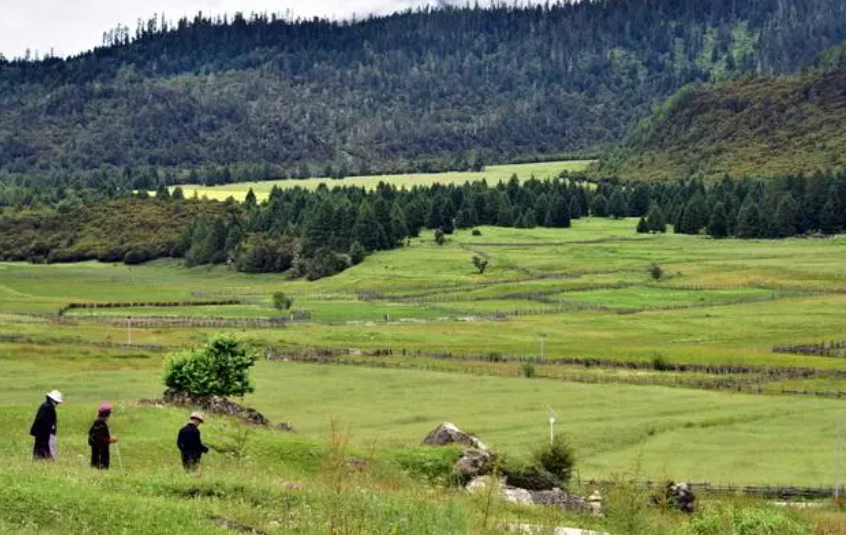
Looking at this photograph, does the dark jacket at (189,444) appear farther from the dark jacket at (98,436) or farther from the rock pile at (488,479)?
the rock pile at (488,479)

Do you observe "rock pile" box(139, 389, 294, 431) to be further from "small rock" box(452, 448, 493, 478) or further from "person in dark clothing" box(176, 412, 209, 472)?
"person in dark clothing" box(176, 412, 209, 472)

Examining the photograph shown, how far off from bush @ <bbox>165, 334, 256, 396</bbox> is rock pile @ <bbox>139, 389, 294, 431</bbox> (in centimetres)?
271

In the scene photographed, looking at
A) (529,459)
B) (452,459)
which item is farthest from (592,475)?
(452,459)

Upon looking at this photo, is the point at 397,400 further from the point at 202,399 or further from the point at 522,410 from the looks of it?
the point at 202,399

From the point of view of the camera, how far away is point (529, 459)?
4484 cm

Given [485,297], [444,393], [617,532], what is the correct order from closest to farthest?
[617,532] < [444,393] < [485,297]

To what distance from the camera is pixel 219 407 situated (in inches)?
2052

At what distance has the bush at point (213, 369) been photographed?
58969mm

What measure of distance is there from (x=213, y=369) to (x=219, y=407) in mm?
8458

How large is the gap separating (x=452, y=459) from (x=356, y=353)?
62.0 m

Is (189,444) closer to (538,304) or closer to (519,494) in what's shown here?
(519,494)

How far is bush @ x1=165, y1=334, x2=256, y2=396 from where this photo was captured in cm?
5897

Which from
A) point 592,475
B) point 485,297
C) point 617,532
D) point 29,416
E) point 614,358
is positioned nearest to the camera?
point 617,532

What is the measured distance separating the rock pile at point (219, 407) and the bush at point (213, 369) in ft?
8.90
